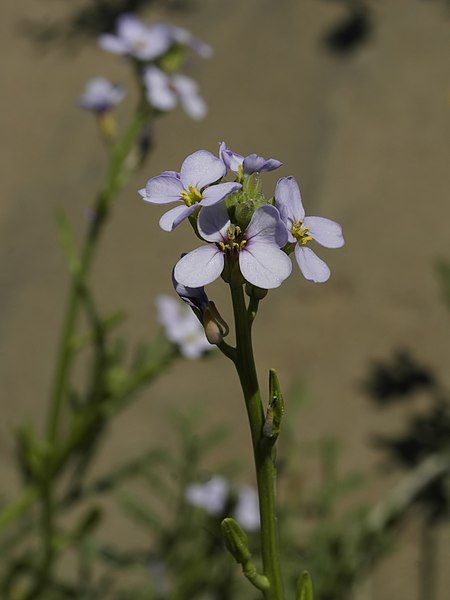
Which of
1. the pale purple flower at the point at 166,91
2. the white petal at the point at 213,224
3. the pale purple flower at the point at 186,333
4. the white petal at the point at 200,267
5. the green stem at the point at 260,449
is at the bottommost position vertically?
the green stem at the point at 260,449

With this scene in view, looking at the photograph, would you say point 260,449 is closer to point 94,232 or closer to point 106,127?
point 94,232

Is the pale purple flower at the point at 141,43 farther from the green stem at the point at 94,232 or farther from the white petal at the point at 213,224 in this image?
the white petal at the point at 213,224

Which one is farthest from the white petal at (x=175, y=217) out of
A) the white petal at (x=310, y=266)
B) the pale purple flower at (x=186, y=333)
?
Answer: the pale purple flower at (x=186, y=333)

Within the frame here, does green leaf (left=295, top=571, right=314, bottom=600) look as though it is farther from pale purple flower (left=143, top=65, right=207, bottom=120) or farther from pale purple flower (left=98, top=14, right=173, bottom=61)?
pale purple flower (left=98, top=14, right=173, bottom=61)

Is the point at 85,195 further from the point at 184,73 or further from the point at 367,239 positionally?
the point at 367,239

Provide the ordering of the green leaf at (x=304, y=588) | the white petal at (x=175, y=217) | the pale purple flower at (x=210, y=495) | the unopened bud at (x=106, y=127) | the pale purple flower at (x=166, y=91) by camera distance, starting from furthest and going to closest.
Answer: the pale purple flower at (x=210, y=495) → the unopened bud at (x=106, y=127) → the pale purple flower at (x=166, y=91) → the green leaf at (x=304, y=588) → the white petal at (x=175, y=217)

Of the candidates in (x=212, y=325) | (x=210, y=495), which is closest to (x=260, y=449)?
(x=212, y=325)

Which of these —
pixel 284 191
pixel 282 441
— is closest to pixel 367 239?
pixel 282 441
